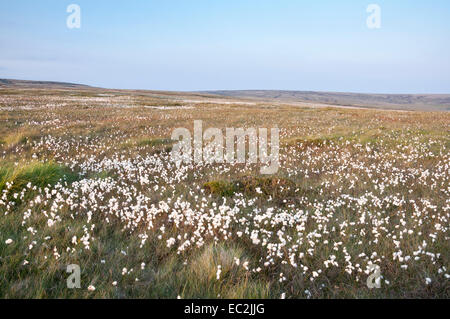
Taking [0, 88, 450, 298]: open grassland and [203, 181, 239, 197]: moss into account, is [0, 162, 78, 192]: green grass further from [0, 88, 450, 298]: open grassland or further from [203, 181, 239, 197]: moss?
[203, 181, 239, 197]: moss

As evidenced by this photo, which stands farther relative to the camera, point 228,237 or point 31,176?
point 31,176

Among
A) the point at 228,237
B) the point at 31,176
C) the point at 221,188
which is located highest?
the point at 31,176

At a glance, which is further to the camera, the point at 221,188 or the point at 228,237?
the point at 221,188

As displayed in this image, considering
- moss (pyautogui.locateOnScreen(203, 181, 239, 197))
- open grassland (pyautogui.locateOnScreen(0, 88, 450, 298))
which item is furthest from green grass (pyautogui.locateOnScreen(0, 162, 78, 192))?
moss (pyautogui.locateOnScreen(203, 181, 239, 197))

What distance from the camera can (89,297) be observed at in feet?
9.87

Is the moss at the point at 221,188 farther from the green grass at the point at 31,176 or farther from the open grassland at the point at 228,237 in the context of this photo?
the green grass at the point at 31,176

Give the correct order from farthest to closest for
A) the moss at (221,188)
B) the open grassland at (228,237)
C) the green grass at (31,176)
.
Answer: the moss at (221,188) → the green grass at (31,176) → the open grassland at (228,237)

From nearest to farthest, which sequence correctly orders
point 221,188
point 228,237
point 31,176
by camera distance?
point 228,237, point 31,176, point 221,188

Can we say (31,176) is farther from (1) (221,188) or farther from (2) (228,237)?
(2) (228,237)

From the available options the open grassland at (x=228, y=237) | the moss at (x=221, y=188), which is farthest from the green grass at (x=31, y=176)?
the moss at (x=221, y=188)

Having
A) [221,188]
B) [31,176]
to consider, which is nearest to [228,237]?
[221,188]

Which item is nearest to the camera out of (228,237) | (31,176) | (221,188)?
(228,237)

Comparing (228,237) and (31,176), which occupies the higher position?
(31,176)
